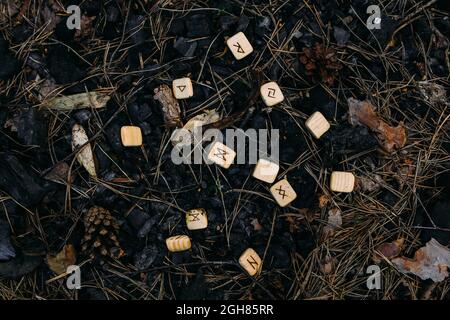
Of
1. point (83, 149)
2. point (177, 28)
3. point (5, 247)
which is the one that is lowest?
point (5, 247)

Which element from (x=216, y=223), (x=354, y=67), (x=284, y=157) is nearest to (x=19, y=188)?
(x=216, y=223)

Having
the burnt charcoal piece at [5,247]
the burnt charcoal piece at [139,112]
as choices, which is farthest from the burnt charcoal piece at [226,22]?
the burnt charcoal piece at [5,247]

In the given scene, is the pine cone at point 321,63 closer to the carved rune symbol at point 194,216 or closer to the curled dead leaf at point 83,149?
the carved rune symbol at point 194,216

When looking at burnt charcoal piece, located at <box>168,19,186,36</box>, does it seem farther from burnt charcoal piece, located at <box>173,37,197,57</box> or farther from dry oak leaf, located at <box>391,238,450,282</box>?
dry oak leaf, located at <box>391,238,450,282</box>

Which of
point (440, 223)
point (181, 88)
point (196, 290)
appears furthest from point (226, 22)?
point (440, 223)

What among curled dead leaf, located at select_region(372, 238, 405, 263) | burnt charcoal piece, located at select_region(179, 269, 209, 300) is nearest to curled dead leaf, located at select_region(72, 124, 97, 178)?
burnt charcoal piece, located at select_region(179, 269, 209, 300)

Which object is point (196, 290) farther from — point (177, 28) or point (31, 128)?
point (177, 28)
